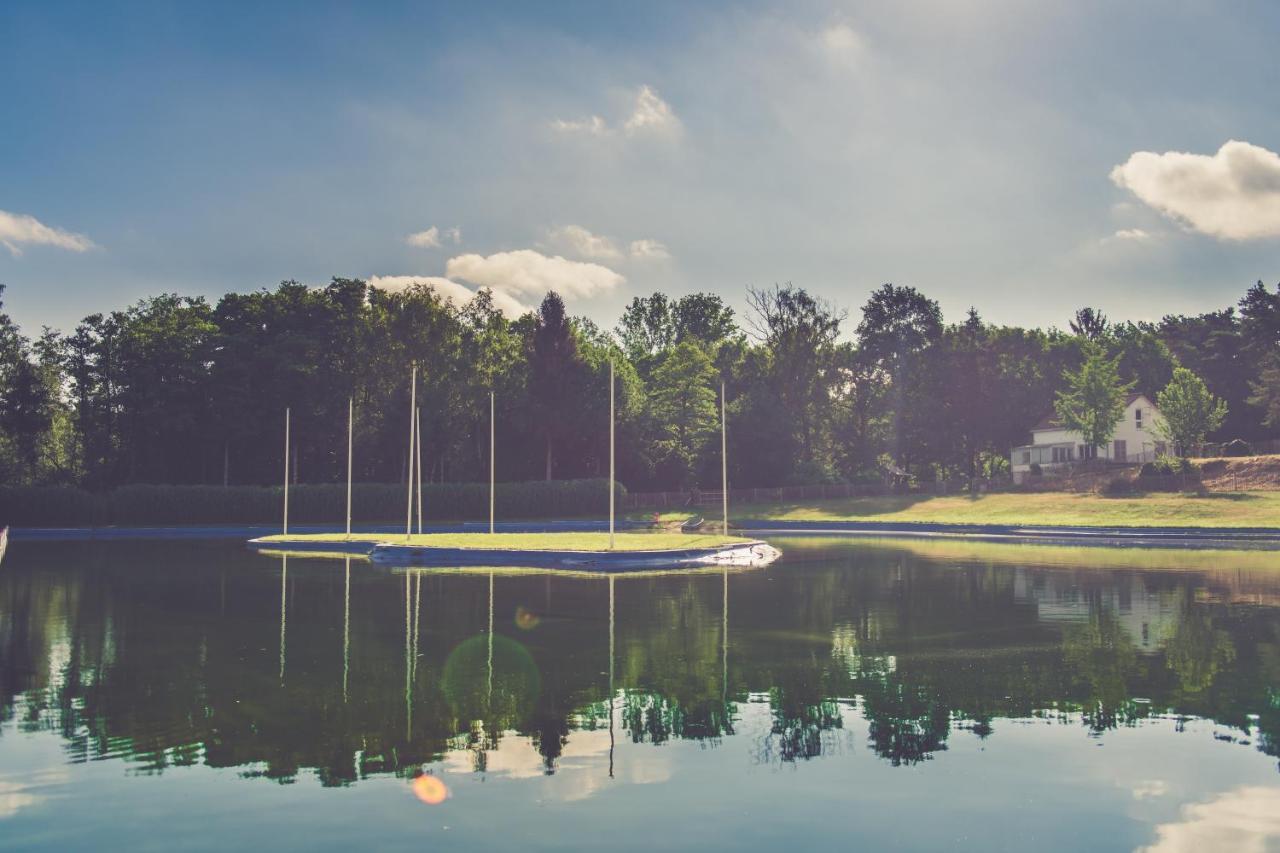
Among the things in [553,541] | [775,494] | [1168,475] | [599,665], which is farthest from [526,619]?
[1168,475]

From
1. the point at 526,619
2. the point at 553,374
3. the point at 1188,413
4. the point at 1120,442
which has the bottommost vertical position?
the point at 526,619

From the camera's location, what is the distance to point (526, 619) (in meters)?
28.0

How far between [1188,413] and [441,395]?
222 feet

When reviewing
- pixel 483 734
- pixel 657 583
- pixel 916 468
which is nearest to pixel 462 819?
pixel 483 734

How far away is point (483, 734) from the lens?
15703 millimetres

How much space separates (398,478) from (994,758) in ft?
285

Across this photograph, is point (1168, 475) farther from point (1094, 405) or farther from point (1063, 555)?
point (1063, 555)

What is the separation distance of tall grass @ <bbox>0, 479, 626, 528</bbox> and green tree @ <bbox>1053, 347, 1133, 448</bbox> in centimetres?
4666

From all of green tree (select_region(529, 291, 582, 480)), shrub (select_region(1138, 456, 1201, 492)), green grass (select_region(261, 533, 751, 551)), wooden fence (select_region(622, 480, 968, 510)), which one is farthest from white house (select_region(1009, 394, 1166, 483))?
green grass (select_region(261, 533, 751, 551))

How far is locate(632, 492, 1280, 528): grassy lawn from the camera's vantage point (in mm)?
70125

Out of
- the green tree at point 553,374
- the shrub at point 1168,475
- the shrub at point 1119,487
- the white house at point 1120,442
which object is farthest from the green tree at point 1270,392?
the green tree at point 553,374

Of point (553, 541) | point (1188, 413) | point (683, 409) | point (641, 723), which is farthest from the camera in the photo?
point (683, 409)

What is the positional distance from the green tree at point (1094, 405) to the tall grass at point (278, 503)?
46659mm

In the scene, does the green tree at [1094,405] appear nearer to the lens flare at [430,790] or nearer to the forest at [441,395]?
the forest at [441,395]
